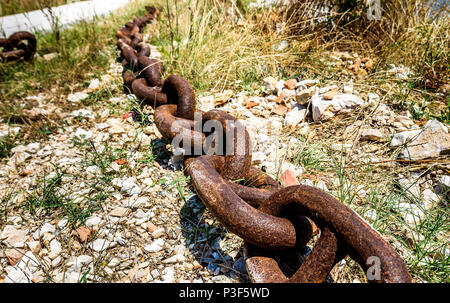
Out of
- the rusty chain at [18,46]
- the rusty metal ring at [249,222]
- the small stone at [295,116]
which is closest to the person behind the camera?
the rusty metal ring at [249,222]

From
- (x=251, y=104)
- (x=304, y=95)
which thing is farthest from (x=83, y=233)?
(x=304, y=95)

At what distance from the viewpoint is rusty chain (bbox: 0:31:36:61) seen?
3.72 m

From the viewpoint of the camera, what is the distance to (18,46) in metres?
3.81

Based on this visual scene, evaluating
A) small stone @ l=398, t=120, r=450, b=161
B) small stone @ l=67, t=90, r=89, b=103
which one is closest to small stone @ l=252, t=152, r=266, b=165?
small stone @ l=398, t=120, r=450, b=161

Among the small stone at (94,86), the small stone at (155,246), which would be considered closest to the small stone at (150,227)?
the small stone at (155,246)

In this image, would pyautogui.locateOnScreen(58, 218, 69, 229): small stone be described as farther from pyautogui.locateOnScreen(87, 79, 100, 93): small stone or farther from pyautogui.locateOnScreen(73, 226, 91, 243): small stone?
pyautogui.locateOnScreen(87, 79, 100, 93): small stone

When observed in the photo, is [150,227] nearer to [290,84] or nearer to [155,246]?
[155,246]

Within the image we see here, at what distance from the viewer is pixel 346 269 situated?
1.30 metres

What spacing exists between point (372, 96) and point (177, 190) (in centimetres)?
187

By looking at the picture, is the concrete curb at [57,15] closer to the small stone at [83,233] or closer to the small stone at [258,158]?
the small stone at [83,233]

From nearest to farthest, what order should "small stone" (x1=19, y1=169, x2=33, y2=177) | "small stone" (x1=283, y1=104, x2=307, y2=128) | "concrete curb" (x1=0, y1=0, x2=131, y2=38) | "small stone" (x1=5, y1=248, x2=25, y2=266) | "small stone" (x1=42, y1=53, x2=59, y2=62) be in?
"small stone" (x1=5, y1=248, x2=25, y2=266)
"small stone" (x1=19, y1=169, x2=33, y2=177)
"small stone" (x1=283, y1=104, x2=307, y2=128)
"small stone" (x1=42, y1=53, x2=59, y2=62)
"concrete curb" (x1=0, y1=0, x2=131, y2=38)

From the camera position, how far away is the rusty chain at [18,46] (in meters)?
3.72

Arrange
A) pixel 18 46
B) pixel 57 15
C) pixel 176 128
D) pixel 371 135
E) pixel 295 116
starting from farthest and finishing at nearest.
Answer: pixel 57 15, pixel 18 46, pixel 295 116, pixel 371 135, pixel 176 128

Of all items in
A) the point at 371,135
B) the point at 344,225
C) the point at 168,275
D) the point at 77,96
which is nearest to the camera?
the point at 344,225
